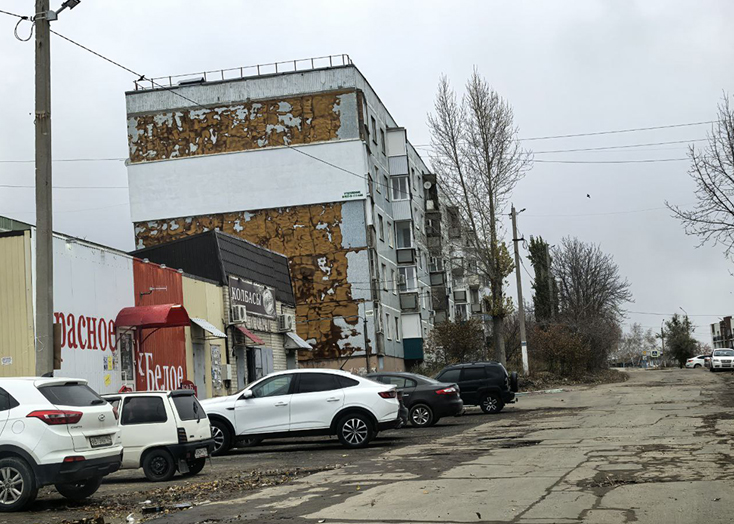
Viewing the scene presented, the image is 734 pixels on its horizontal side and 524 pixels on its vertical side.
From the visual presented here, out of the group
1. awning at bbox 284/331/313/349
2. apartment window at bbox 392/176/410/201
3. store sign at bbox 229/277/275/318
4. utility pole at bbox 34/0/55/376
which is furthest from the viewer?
apartment window at bbox 392/176/410/201

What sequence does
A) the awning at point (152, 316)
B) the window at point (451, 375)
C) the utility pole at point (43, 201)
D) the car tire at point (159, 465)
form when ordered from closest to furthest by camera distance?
the utility pole at point (43, 201) < the car tire at point (159, 465) < the awning at point (152, 316) < the window at point (451, 375)

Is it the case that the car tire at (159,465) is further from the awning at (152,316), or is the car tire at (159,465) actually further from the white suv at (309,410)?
the awning at (152,316)

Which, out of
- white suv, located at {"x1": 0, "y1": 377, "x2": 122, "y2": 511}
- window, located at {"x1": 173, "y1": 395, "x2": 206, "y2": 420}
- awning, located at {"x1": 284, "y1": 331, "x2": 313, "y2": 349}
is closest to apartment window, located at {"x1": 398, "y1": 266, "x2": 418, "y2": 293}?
awning, located at {"x1": 284, "y1": 331, "x2": 313, "y2": 349}

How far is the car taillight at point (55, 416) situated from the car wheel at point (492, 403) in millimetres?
19662

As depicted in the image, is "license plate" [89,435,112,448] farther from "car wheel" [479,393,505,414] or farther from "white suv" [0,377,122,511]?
"car wheel" [479,393,505,414]

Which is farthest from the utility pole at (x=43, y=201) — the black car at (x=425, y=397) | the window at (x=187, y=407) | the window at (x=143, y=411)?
the black car at (x=425, y=397)

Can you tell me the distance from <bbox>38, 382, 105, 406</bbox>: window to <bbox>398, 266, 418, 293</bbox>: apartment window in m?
46.2

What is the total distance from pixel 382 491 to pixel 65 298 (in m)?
12.6

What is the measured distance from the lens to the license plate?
38.2 ft

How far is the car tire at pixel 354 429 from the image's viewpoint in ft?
60.3

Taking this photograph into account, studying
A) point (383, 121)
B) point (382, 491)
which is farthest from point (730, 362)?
point (382, 491)

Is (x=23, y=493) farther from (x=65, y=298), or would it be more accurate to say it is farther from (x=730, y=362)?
(x=730, y=362)

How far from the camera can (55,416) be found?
1125 centimetres

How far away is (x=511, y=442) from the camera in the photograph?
17.5m
